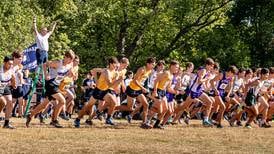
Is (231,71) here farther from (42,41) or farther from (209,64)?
(42,41)

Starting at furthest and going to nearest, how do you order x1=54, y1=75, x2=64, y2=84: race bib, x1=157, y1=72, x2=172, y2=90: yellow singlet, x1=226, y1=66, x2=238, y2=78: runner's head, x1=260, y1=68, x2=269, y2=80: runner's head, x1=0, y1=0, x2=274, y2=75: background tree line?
x1=0, y1=0, x2=274, y2=75: background tree line → x1=226, y1=66, x2=238, y2=78: runner's head → x1=260, y1=68, x2=269, y2=80: runner's head → x1=157, y1=72, x2=172, y2=90: yellow singlet → x1=54, y1=75, x2=64, y2=84: race bib

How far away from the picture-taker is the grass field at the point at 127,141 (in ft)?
37.8

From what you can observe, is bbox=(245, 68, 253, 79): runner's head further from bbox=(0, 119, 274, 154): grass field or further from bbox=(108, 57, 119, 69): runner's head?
bbox=(108, 57, 119, 69): runner's head

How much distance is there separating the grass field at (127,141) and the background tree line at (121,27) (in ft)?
69.0

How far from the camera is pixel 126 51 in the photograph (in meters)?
42.6

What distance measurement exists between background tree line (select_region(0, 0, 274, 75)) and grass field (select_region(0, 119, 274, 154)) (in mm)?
21035

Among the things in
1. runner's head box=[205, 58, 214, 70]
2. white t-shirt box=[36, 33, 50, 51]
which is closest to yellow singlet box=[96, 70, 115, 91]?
white t-shirt box=[36, 33, 50, 51]

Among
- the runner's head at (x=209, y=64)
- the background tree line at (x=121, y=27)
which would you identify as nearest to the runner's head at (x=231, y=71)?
the runner's head at (x=209, y=64)

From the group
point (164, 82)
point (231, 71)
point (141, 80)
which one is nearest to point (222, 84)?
point (231, 71)

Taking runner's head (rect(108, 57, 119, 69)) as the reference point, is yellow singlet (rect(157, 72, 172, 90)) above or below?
below

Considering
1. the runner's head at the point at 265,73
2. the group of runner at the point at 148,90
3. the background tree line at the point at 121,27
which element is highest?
the background tree line at the point at 121,27

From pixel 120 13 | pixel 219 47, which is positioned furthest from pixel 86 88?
pixel 219 47

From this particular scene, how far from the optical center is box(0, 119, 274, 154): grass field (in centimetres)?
1152

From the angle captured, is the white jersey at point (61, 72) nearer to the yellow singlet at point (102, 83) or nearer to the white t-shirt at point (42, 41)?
the yellow singlet at point (102, 83)
